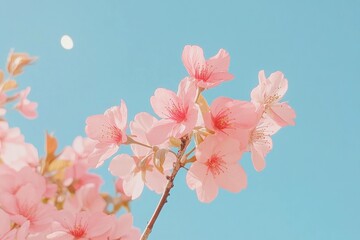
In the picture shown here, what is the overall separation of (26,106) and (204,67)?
122 cm

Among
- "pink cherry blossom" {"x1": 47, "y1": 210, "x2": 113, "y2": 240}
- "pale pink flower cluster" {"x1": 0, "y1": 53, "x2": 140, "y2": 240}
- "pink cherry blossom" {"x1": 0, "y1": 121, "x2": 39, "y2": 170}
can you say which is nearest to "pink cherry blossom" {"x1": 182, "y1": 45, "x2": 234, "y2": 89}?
"pale pink flower cluster" {"x1": 0, "y1": 53, "x2": 140, "y2": 240}

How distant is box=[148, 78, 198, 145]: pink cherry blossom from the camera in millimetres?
962

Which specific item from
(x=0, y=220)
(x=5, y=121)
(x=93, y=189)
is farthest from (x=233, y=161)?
(x=5, y=121)

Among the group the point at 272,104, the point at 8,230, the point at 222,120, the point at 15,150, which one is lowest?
the point at 8,230

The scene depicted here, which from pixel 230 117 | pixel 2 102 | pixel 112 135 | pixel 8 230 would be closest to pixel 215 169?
pixel 230 117

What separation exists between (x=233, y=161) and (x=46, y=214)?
0.53 metres

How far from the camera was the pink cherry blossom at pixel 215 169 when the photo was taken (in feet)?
3.13

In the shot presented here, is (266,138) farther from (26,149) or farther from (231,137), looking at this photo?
(26,149)

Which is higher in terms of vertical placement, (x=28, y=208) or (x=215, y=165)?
(x=215, y=165)

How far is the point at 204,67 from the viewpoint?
40.1 inches

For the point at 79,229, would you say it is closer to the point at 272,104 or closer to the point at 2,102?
the point at 272,104

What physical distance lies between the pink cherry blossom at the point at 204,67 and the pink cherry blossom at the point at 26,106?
Answer: 1136 millimetres

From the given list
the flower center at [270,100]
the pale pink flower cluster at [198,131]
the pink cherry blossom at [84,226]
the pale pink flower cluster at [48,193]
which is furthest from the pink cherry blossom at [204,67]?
the pink cherry blossom at [84,226]

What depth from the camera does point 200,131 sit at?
3.22ft
